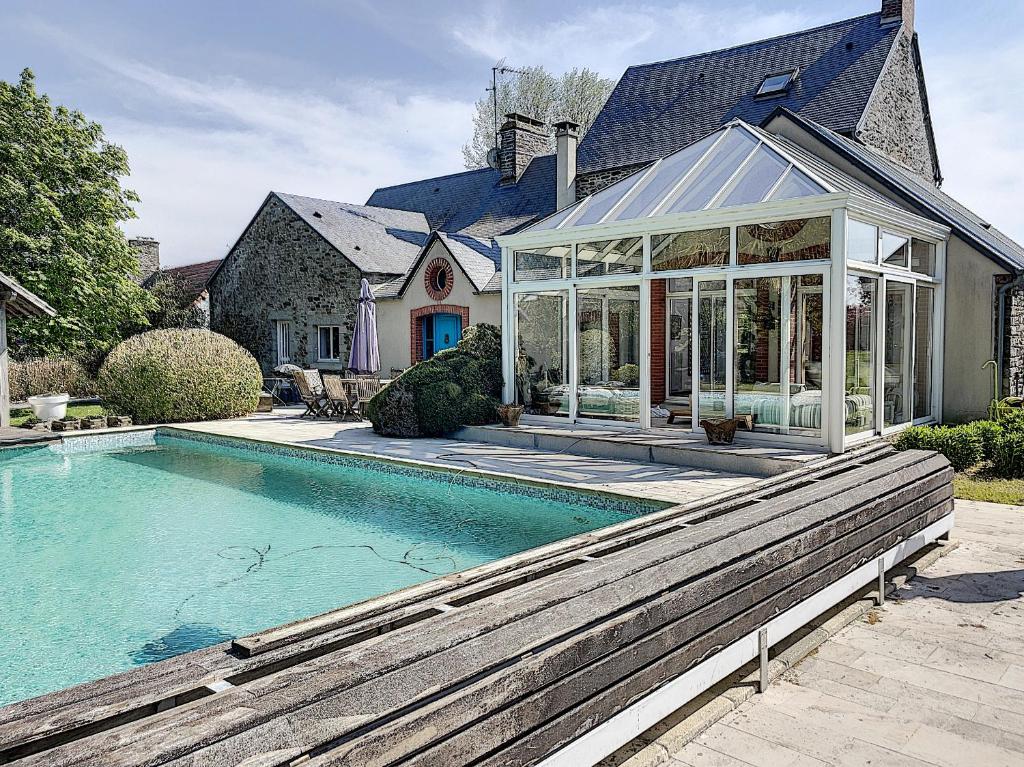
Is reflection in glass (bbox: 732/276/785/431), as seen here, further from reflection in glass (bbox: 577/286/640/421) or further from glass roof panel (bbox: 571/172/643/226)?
glass roof panel (bbox: 571/172/643/226)

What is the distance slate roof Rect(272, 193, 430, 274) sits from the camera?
63.4 feet

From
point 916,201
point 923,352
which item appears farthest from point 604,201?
point 923,352

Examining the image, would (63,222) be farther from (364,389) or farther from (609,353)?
(609,353)

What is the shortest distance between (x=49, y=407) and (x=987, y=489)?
14255 mm

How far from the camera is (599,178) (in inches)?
685

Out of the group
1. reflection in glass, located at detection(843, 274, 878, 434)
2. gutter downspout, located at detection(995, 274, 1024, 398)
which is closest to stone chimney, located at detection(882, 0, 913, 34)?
gutter downspout, located at detection(995, 274, 1024, 398)

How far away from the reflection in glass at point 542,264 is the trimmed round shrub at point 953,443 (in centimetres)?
477

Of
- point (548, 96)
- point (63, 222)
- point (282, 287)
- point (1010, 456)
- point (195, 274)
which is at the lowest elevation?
point (1010, 456)

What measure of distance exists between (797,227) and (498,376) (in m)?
4.96

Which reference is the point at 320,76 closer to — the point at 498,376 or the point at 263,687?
the point at 498,376

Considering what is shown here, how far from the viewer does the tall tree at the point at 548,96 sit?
34062mm

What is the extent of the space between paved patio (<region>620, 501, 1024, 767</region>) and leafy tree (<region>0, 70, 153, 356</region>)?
58.7ft

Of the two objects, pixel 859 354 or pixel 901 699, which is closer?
pixel 901 699

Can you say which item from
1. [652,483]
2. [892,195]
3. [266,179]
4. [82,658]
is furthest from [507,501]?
[266,179]
